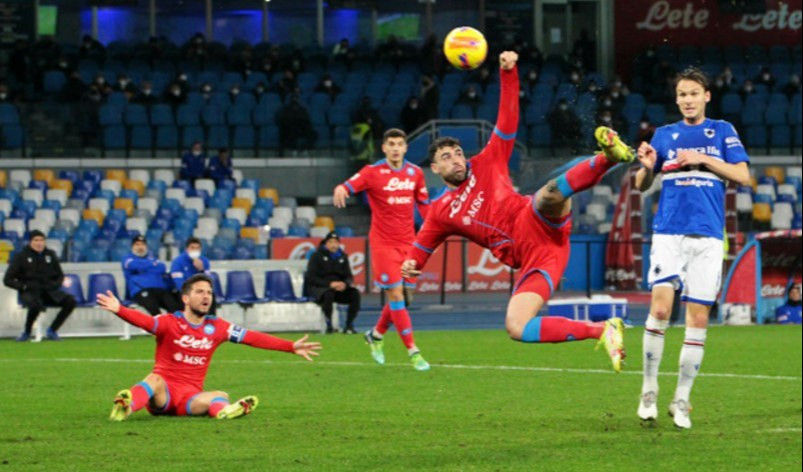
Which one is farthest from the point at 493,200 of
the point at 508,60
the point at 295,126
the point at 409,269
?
the point at 295,126

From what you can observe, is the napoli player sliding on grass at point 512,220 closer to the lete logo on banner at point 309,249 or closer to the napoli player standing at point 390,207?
the napoli player standing at point 390,207

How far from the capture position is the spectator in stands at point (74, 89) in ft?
102

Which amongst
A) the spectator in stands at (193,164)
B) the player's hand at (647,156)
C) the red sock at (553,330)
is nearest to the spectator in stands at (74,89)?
the spectator in stands at (193,164)

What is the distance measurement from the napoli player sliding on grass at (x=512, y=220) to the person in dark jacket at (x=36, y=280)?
10.9 m

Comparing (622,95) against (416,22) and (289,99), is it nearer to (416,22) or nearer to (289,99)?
(289,99)

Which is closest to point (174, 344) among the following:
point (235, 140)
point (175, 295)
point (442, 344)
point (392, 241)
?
point (392, 241)

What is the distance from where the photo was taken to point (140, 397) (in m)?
10.5

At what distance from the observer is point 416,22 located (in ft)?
124

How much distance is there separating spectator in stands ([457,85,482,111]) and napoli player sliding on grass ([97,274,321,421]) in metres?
21.3

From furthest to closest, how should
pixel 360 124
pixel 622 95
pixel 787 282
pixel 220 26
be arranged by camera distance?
pixel 220 26
pixel 360 124
pixel 622 95
pixel 787 282

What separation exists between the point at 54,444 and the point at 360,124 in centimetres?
2165

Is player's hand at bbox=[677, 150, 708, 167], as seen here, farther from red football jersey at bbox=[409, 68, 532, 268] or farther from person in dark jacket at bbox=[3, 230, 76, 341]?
person in dark jacket at bbox=[3, 230, 76, 341]

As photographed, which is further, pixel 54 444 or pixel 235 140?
pixel 235 140

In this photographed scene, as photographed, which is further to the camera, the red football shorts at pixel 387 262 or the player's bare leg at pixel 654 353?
the red football shorts at pixel 387 262
